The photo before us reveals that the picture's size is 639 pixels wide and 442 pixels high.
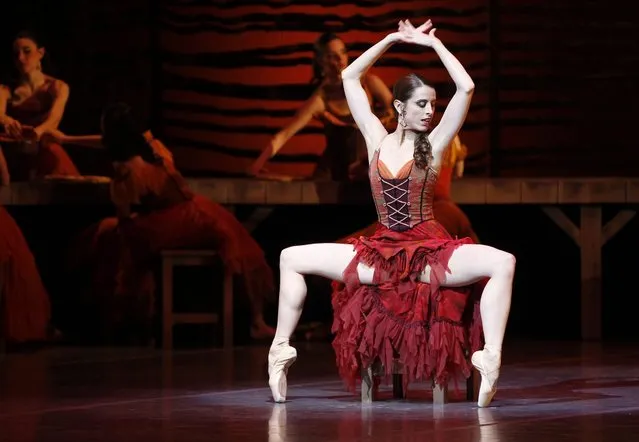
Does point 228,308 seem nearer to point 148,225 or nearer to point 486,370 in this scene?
point 148,225

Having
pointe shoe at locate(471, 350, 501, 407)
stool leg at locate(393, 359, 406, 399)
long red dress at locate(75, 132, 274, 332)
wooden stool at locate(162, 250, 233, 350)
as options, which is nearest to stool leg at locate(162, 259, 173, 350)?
wooden stool at locate(162, 250, 233, 350)

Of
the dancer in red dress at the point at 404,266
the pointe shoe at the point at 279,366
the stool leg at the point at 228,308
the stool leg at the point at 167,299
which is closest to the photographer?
the dancer in red dress at the point at 404,266

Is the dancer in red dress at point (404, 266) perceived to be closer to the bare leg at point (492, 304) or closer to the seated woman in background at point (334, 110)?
the bare leg at point (492, 304)

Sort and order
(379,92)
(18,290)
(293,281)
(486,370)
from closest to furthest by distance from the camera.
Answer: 1. (486,370)
2. (293,281)
3. (18,290)
4. (379,92)

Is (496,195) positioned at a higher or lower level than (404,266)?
higher

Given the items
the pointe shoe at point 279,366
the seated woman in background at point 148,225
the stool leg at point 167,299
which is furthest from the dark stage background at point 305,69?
the pointe shoe at point 279,366

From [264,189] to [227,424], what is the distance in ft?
11.1

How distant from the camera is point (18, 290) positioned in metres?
8.05

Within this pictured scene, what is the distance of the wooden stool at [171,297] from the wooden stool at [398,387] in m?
2.49

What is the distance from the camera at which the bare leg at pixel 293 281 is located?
5598mm

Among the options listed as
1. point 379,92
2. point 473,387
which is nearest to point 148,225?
point 379,92

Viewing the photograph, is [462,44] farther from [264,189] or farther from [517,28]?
[264,189]

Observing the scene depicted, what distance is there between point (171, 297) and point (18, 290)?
75cm

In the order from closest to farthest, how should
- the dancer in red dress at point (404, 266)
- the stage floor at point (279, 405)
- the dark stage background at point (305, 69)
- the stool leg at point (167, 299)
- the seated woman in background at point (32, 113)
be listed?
1. the stage floor at point (279, 405)
2. the dancer in red dress at point (404, 266)
3. the stool leg at point (167, 299)
4. the seated woman in background at point (32, 113)
5. the dark stage background at point (305, 69)
